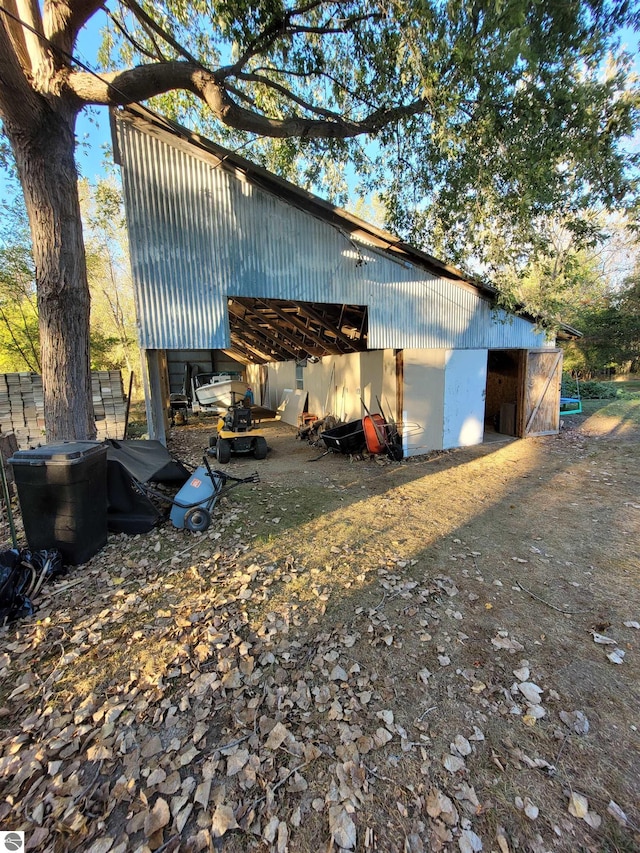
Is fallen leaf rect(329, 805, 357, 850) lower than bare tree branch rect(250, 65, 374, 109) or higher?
lower

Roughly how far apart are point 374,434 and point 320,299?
10.9 ft

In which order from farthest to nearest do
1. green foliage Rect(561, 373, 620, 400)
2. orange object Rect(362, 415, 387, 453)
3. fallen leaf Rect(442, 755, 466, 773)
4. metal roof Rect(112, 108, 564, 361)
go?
1. green foliage Rect(561, 373, 620, 400)
2. orange object Rect(362, 415, 387, 453)
3. metal roof Rect(112, 108, 564, 361)
4. fallen leaf Rect(442, 755, 466, 773)

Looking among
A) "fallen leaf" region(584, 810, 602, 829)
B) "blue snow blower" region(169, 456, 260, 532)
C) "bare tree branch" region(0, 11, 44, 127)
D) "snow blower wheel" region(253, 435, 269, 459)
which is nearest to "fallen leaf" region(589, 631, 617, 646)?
"fallen leaf" region(584, 810, 602, 829)

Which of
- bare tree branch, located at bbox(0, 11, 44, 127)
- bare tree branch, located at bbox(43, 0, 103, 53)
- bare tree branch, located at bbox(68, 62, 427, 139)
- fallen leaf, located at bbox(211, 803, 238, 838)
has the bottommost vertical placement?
fallen leaf, located at bbox(211, 803, 238, 838)

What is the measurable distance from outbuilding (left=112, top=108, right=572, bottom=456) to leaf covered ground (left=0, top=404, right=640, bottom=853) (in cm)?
362

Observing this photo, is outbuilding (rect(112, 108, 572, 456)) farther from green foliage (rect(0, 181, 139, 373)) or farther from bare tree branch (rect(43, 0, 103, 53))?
green foliage (rect(0, 181, 139, 373))

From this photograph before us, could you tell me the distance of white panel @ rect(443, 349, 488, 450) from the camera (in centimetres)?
876

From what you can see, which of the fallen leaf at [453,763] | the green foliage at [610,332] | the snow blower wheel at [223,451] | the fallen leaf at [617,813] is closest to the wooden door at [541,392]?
the snow blower wheel at [223,451]

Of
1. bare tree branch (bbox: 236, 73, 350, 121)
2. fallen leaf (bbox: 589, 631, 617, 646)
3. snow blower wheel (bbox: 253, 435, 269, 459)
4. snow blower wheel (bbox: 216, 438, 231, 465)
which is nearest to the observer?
fallen leaf (bbox: 589, 631, 617, 646)

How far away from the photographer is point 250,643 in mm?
2664

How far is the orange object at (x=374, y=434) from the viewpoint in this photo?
8211 millimetres

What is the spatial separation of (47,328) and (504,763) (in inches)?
231

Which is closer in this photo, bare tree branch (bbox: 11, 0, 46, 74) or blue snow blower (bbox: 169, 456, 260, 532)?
bare tree branch (bbox: 11, 0, 46, 74)

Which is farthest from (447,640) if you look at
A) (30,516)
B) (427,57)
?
(427,57)
